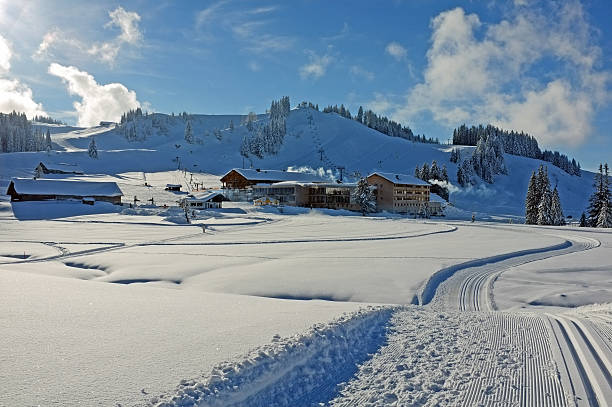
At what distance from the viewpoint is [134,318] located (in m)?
7.95

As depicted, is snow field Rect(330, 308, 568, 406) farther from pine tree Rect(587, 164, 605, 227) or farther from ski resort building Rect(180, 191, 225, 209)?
ski resort building Rect(180, 191, 225, 209)

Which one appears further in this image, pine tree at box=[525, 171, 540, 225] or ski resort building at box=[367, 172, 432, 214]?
ski resort building at box=[367, 172, 432, 214]

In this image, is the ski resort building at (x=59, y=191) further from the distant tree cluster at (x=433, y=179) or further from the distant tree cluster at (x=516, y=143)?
the distant tree cluster at (x=516, y=143)

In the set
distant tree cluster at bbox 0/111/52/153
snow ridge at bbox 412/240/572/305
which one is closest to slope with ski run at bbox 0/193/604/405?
snow ridge at bbox 412/240/572/305

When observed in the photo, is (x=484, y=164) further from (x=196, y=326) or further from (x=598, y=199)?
(x=196, y=326)

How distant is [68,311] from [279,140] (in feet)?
591

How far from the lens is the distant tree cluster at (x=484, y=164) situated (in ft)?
444

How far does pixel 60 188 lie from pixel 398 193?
6706 cm

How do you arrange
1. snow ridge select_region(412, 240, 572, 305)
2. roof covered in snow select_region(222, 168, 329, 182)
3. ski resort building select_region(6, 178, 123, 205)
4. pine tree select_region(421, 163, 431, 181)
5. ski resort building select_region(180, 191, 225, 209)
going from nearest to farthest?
snow ridge select_region(412, 240, 572, 305), ski resort building select_region(6, 178, 123, 205), ski resort building select_region(180, 191, 225, 209), roof covered in snow select_region(222, 168, 329, 182), pine tree select_region(421, 163, 431, 181)

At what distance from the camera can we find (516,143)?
589ft

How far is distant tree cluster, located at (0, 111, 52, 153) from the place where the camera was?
15275cm

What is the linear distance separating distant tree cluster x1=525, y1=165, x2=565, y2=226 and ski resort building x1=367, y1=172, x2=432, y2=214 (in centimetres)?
2235

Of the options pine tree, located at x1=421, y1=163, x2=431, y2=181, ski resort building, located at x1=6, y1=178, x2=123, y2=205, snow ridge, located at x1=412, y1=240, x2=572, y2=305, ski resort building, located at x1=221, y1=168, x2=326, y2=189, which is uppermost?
pine tree, located at x1=421, y1=163, x2=431, y2=181

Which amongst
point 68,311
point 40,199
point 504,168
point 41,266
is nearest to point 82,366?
point 68,311
